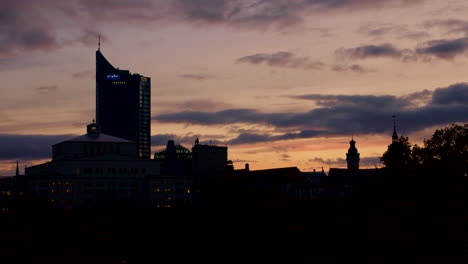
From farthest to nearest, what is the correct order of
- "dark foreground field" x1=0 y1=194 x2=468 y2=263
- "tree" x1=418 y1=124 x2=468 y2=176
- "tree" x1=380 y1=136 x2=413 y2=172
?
1. "tree" x1=380 y1=136 x2=413 y2=172
2. "tree" x1=418 y1=124 x2=468 y2=176
3. "dark foreground field" x1=0 y1=194 x2=468 y2=263

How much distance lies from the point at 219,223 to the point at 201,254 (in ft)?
105

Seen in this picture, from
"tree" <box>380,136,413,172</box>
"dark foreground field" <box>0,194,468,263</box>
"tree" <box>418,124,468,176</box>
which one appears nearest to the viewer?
"dark foreground field" <box>0,194,468,263</box>

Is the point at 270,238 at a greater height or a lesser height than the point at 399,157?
lesser

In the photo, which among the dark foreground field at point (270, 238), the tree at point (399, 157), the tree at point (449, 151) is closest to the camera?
the dark foreground field at point (270, 238)

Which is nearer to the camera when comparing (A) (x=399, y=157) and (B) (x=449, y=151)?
(B) (x=449, y=151)

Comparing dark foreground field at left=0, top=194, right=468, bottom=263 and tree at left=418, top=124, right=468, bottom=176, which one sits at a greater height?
tree at left=418, top=124, right=468, bottom=176

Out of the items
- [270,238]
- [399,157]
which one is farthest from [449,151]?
[270,238]

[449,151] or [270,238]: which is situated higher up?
[449,151]

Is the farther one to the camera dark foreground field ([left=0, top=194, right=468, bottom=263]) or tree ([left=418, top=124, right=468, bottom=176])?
tree ([left=418, top=124, right=468, bottom=176])

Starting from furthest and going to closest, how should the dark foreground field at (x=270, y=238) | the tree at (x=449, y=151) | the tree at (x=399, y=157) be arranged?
the tree at (x=399, y=157)
the tree at (x=449, y=151)
the dark foreground field at (x=270, y=238)

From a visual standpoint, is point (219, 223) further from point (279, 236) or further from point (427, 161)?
point (427, 161)

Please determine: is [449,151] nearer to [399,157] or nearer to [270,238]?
[399,157]

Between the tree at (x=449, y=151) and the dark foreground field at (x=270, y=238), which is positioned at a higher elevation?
the tree at (x=449, y=151)

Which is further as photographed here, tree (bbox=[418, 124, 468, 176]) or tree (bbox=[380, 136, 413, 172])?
tree (bbox=[380, 136, 413, 172])
